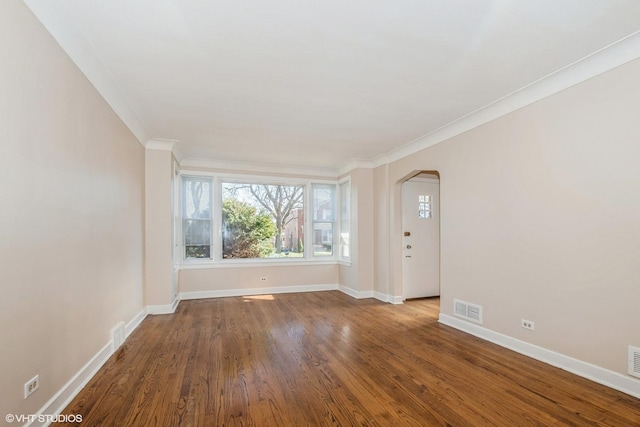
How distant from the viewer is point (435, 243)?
5617 millimetres

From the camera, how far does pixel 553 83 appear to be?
2740 mm

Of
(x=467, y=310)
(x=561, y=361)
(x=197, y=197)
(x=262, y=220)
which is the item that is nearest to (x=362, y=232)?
(x=262, y=220)

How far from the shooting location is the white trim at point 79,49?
184cm

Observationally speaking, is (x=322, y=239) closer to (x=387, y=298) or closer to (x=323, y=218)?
(x=323, y=218)

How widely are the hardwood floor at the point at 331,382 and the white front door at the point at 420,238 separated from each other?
1.52 metres

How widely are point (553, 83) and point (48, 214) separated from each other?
4.12 m

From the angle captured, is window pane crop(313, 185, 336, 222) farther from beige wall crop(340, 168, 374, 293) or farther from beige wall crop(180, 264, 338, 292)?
beige wall crop(180, 264, 338, 292)

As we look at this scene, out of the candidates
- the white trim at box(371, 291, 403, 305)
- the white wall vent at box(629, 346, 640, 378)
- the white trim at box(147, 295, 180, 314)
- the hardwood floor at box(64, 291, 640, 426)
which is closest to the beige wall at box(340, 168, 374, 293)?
the white trim at box(371, 291, 403, 305)

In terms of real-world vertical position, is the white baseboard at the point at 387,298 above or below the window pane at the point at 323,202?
below

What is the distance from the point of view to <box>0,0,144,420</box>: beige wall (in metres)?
1.57

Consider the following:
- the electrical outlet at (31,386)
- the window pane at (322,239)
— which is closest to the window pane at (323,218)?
the window pane at (322,239)

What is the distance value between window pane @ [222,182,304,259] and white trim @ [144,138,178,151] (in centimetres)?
148

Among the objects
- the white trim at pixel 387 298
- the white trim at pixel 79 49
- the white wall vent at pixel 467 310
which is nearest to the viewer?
the white trim at pixel 79 49

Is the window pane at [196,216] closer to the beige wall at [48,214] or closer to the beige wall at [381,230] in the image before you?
the beige wall at [48,214]
